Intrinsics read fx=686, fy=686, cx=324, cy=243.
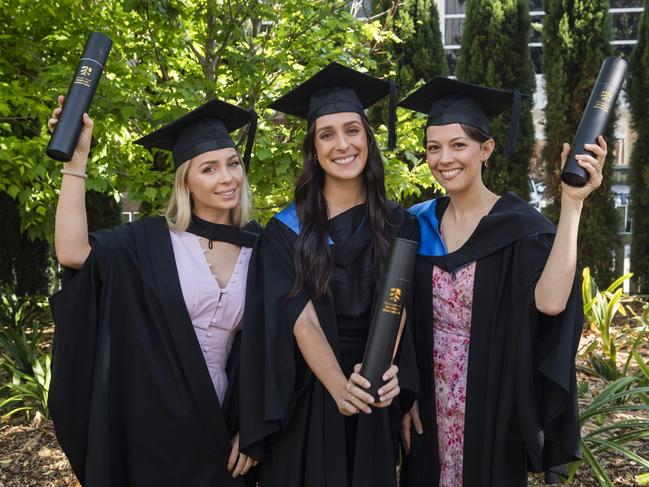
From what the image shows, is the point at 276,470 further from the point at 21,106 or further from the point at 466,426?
the point at 21,106

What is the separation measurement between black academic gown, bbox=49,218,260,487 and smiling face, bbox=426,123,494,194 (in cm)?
110

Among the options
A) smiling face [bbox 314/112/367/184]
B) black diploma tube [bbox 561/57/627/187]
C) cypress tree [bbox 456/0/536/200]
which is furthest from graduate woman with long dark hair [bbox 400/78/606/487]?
cypress tree [bbox 456/0/536/200]

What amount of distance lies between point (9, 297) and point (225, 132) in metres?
4.89

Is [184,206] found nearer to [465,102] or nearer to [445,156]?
[445,156]

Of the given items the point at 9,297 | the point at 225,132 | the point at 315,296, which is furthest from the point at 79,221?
the point at 9,297

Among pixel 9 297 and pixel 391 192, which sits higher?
pixel 391 192

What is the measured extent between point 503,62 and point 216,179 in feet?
21.3

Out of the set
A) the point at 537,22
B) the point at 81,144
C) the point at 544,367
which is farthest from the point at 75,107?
the point at 537,22

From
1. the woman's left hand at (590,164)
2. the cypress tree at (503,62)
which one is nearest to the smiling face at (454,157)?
the woman's left hand at (590,164)

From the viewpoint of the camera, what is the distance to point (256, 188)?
466cm

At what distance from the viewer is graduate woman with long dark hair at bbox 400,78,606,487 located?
2352 millimetres

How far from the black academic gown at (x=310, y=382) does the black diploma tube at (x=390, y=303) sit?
0.41 meters

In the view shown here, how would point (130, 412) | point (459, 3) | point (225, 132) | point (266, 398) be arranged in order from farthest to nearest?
1. point (459, 3)
2. point (225, 132)
3. point (130, 412)
4. point (266, 398)

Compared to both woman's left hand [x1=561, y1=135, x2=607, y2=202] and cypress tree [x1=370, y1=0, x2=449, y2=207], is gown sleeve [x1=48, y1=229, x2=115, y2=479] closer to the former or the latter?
woman's left hand [x1=561, y1=135, x2=607, y2=202]
